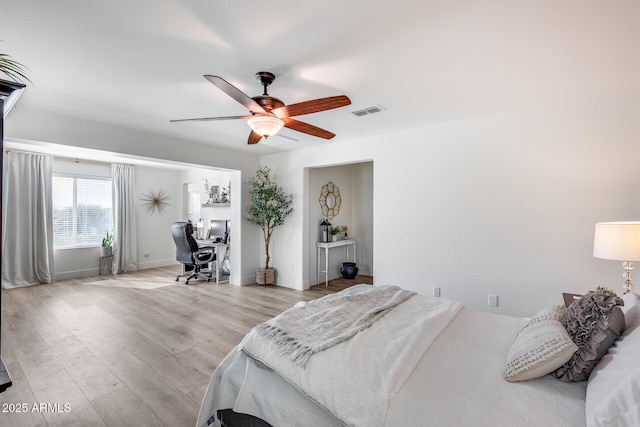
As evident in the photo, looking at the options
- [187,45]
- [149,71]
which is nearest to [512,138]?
[187,45]

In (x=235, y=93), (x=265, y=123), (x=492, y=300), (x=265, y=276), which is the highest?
(x=235, y=93)

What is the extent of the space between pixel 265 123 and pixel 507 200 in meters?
2.70

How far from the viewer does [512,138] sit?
341 cm

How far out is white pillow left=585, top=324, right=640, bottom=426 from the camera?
998 mm

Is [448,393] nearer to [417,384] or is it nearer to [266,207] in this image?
[417,384]

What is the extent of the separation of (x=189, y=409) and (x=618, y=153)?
13.7 ft

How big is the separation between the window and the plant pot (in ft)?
11.9

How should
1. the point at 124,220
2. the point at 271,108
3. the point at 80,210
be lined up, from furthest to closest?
1. the point at 124,220
2. the point at 80,210
3. the point at 271,108

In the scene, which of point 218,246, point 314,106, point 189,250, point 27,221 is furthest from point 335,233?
point 27,221

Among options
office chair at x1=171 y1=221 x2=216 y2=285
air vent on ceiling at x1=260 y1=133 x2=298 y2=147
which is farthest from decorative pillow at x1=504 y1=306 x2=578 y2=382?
office chair at x1=171 y1=221 x2=216 y2=285

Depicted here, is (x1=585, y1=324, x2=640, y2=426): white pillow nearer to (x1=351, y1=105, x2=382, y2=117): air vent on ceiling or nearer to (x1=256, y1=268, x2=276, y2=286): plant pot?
(x1=351, y1=105, x2=382, y2=117): air vent on ceiling

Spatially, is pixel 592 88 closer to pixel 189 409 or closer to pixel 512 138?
pixel 512 138

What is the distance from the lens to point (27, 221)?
5449 millimetres

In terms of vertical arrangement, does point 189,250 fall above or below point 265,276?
above
